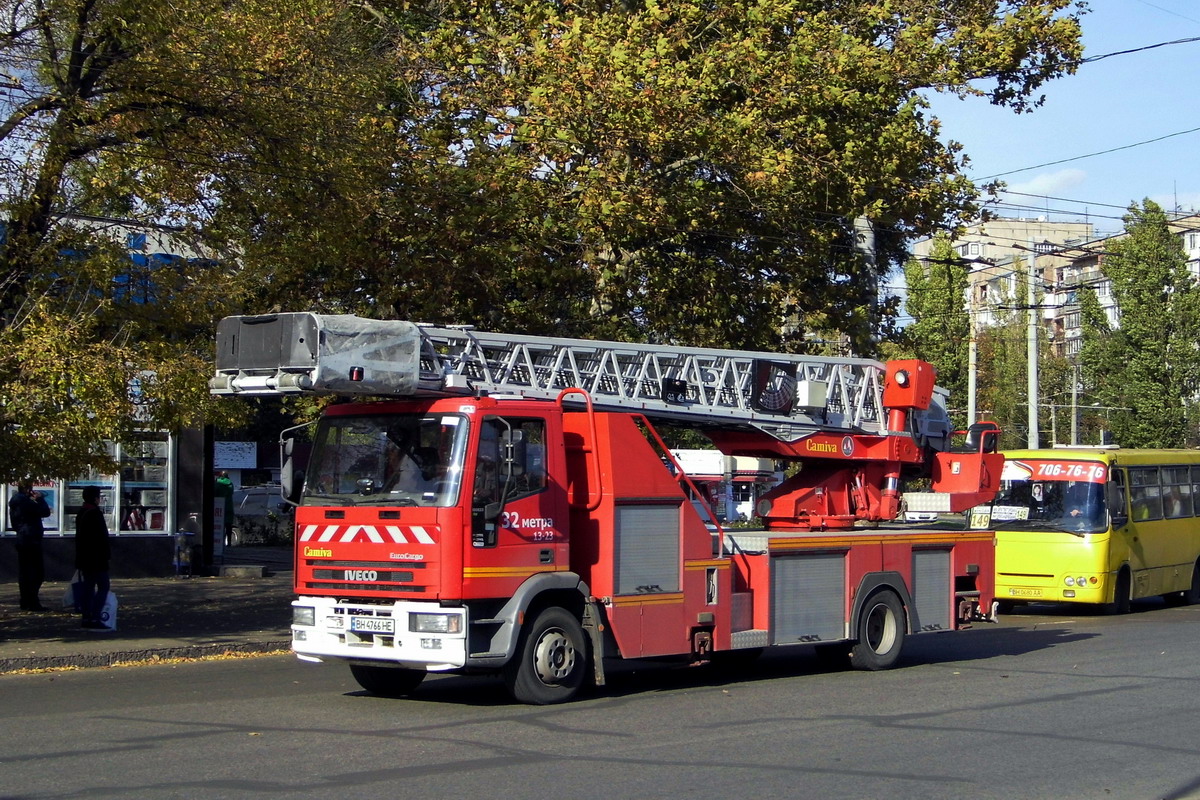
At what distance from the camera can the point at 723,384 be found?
13.7m

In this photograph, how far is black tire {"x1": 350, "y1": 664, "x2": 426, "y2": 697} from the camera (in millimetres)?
12031

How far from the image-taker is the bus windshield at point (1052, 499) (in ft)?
69.2

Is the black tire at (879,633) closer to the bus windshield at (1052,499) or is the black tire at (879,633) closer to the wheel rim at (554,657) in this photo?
the wheel rim at (554,657)

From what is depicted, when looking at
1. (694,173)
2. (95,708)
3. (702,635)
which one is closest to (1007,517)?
(694,173)

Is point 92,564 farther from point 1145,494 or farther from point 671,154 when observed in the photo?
point 1145,494

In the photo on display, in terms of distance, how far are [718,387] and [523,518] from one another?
327 centimetres

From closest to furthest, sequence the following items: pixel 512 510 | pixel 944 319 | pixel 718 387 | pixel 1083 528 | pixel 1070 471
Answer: pixel 512 510 < pixel 718 387 < pixel 1083 528 < pixel 1070 471 < pixel 944 319

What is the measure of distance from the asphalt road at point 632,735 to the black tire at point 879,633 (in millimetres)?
213

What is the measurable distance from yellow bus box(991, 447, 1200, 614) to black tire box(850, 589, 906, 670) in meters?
7.18

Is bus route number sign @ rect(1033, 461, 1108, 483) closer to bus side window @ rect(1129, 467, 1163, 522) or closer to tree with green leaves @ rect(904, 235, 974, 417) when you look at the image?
bus side window @ rect(1129, 467, 1163, 522)

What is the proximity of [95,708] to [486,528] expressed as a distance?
11.8ft

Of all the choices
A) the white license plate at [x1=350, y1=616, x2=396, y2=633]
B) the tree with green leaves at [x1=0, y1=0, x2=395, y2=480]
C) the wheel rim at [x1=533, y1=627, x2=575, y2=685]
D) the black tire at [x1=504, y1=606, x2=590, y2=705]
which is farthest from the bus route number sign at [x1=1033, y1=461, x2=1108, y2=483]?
the white license plate at [x1=350, y1=616, x2=396, y2=633]

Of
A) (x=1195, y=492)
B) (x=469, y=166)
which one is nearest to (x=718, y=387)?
(x=469, y=166)

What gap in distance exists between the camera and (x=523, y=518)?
1105 centimetres
